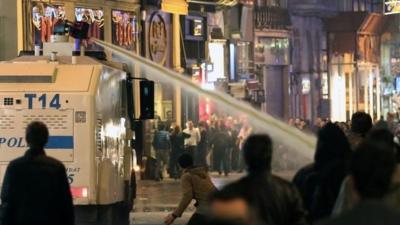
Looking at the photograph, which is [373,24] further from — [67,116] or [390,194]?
[390,194]

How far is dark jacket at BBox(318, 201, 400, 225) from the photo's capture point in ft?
11.1

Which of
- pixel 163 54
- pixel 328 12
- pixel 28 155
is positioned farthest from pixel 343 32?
pixel 28 155

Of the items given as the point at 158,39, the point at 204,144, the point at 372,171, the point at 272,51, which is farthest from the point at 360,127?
the point at 272,51

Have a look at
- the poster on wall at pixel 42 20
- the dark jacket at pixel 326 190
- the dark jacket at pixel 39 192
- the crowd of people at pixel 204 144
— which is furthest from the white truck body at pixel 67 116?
the crowd of people at pixel 204 144

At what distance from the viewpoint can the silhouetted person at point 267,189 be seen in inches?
216

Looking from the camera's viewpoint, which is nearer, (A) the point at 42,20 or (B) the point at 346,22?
(A) the point at 42,20

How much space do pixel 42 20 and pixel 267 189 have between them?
22.3 metres

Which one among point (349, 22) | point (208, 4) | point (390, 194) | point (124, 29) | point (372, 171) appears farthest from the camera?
point (349, 22)

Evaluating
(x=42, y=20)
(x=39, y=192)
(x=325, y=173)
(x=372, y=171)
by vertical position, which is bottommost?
(x=39, y=192)

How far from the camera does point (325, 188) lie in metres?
6.81

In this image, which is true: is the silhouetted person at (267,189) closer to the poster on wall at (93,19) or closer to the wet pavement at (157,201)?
the wet pavement at (157,201)

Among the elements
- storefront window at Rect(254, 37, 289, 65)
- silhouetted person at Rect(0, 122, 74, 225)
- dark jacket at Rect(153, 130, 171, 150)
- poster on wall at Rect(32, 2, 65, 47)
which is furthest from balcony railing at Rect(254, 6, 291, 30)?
silhouetted person at Rect(0, 122, 74, 225)

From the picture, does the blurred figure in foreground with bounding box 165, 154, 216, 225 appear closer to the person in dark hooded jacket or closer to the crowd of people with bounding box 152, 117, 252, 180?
the person in dark hooded jacket

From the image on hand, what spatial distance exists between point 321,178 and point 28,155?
2467 mm
